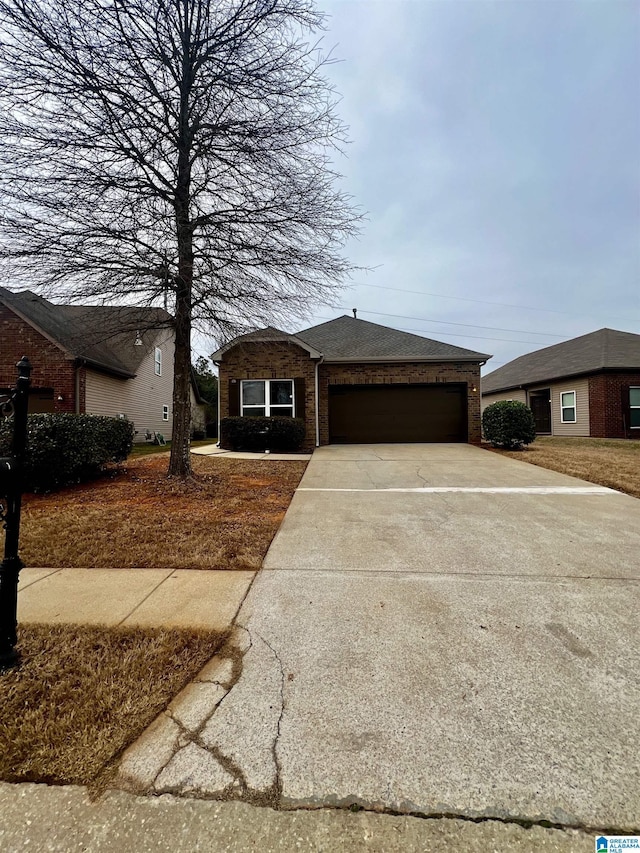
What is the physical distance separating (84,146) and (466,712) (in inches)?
311

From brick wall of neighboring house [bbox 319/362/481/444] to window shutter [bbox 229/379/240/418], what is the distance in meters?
3.12

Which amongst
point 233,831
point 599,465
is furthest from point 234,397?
point 233,831

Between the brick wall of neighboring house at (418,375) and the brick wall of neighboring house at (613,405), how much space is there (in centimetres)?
706

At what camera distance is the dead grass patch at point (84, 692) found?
1.52 m

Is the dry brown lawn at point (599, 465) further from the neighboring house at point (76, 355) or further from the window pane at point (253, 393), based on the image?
the neighboring house at point (76, 355)

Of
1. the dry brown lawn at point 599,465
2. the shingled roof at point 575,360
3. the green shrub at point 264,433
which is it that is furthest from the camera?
the shingled roof at point 575,360

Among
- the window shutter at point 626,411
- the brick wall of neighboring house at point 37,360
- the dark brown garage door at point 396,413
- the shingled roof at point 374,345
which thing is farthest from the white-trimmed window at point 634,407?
the brick wall of neighboring house at point 37,360

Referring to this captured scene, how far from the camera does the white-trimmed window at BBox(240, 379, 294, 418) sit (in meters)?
12.7

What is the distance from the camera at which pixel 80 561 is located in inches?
142

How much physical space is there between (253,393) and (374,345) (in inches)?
195

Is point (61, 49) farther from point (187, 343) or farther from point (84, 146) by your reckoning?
point (187, 343)

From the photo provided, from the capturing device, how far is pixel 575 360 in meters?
18.4

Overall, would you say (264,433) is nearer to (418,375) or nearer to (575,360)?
(418,375)

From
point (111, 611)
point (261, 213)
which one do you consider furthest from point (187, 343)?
point (111, 611)
